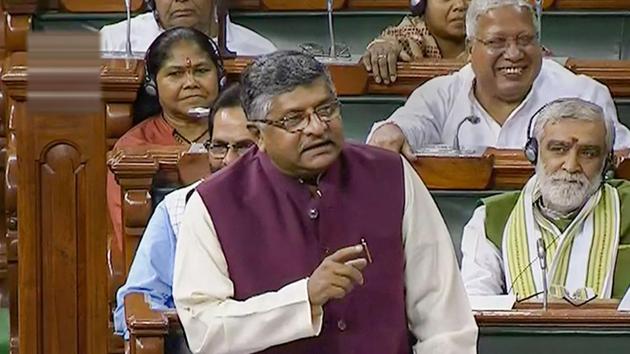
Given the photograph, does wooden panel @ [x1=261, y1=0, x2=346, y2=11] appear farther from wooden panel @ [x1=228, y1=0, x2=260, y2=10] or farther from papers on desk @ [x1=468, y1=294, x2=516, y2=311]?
papers on desk @ [x1=468, y1=294, x2=516, y2=311]

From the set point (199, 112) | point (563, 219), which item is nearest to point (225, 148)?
point (199, 112)

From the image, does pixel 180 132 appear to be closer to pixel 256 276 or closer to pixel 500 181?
pixel 500 181

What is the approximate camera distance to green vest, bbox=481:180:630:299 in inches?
155

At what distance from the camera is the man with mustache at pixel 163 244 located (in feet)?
11.8

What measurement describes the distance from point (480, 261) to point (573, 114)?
0.39 meters

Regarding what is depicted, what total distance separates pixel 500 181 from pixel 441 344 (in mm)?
1255

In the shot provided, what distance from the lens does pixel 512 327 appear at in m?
3.28

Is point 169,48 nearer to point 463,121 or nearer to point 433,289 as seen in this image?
point 463,121

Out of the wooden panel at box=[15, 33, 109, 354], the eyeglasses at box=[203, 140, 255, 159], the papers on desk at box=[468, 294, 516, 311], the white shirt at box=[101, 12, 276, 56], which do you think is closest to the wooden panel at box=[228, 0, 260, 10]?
the white shirt at box=[101, 12, 276, 56]

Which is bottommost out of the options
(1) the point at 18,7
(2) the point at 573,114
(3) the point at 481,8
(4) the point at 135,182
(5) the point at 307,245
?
(5) the point at 307,245

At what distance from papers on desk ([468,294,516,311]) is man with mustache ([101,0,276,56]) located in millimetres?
1637

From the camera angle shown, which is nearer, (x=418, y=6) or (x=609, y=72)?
(x=609, y=72)

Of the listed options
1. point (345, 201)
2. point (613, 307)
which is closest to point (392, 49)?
point (613, 307)

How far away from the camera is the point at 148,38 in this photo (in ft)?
16.8
